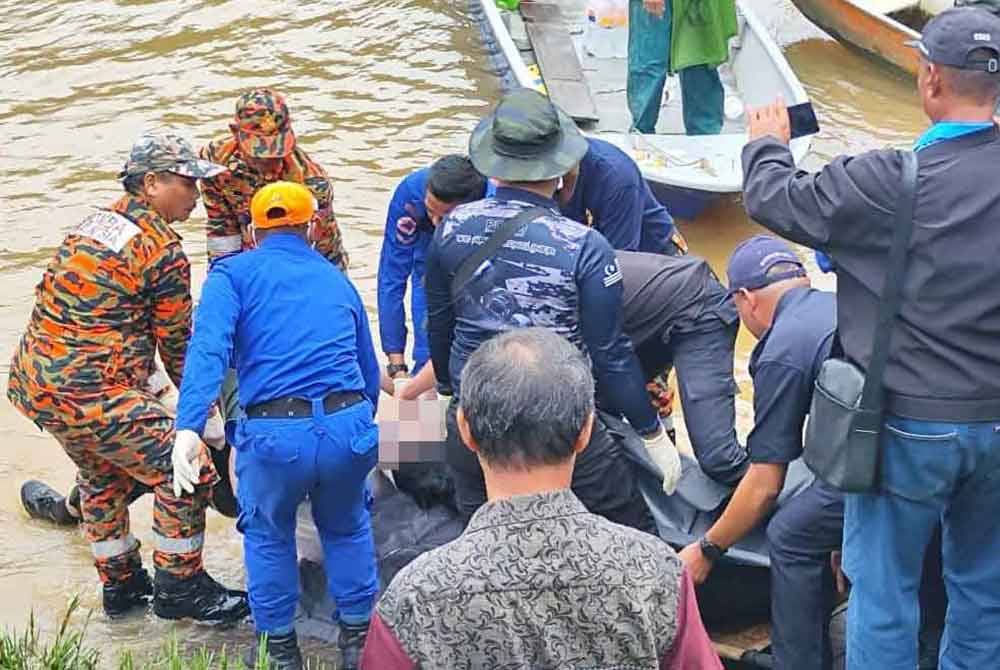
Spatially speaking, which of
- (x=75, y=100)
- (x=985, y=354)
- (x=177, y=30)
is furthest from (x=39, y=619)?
(x=177, y=30)

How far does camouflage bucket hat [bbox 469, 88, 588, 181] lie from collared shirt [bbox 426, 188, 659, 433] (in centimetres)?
7

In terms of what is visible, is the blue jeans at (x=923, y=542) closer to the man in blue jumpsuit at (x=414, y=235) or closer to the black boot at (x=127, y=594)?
the man in blue jumpsuit at (x=414, y=235)

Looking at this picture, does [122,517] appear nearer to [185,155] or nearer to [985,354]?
[185,155]

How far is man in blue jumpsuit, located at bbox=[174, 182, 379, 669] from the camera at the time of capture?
3.94 meters

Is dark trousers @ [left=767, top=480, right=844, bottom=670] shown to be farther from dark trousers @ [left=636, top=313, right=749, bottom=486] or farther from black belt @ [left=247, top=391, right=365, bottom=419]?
black belt @ [left=247, top=391, right=365, bottom=419]

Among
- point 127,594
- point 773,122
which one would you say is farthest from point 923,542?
Result: point 127,594

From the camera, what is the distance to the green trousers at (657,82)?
320 inches

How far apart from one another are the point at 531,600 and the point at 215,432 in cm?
274

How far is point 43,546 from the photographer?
5.39 metres

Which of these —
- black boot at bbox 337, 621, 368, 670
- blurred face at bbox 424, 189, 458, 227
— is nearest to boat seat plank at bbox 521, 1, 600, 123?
Result: blurred face at bbox 424, 189, 458, 227

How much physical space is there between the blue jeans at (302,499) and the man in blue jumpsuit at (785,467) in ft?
3.52

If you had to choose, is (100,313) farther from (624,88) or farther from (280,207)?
(624,88)

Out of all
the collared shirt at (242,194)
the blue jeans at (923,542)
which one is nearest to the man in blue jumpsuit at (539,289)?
the blue jeans at (923,542)

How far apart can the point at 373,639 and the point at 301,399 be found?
1928 mm
